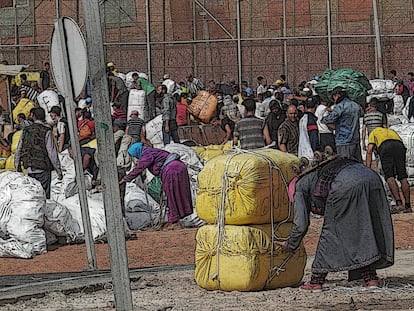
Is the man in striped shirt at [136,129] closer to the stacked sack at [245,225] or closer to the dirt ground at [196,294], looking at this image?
the dirt ground at [196,294]

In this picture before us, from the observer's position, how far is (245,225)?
31.8ft

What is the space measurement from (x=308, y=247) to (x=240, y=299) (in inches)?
183

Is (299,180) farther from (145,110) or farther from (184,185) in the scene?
(145,110)

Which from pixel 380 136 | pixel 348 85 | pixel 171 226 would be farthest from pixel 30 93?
pixel 380 136

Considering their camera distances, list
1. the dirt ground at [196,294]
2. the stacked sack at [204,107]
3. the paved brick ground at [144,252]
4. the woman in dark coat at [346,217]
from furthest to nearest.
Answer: the stacked sack at [204,107] < the paved brick ground at [144,252] < the woman in dark coat at [346,217] < the dirt ground at [196,294]

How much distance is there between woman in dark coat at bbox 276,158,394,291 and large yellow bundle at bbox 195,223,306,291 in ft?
1.11

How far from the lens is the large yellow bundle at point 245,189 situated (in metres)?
9.55

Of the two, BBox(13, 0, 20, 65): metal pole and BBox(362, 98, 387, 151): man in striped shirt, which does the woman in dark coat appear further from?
BBox(13, 0, 20, 65): metal pole

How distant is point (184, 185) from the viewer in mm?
15758

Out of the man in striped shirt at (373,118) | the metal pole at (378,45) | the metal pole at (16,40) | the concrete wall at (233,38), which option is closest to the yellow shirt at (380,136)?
the man in striped shirt at (373,118)

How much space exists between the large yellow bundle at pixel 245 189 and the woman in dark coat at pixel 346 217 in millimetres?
394

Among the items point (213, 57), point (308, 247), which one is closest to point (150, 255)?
point (308, 247)

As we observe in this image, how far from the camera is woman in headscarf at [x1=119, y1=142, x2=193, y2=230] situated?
50.7 feet

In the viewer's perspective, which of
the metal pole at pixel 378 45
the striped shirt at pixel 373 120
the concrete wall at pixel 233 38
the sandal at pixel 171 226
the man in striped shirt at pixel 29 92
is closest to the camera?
the sandal at pixel 171 226
